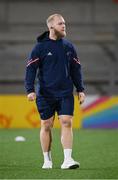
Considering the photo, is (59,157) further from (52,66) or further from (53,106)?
(52,66)

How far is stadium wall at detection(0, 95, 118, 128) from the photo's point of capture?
721 inches

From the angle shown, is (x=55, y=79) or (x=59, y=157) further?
(x=59, y=157)

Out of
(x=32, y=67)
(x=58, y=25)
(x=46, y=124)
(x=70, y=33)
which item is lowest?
(x=70, y=33)

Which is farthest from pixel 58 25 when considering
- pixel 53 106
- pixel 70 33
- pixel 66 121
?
pixel 70 33

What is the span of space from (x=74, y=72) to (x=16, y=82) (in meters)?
16.7

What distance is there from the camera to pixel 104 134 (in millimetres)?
15633

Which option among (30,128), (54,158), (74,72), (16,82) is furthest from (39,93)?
(16,82)

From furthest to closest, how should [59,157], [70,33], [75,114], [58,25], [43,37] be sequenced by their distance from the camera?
[70,33]
[75,114]
[59,157]
[43,37]
[58,25]

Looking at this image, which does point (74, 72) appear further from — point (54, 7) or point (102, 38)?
point (54, 7)

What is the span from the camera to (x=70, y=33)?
26.6 m

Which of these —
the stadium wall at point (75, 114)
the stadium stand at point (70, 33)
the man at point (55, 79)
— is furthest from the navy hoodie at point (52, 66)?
the stadium stand at point (70, 33)

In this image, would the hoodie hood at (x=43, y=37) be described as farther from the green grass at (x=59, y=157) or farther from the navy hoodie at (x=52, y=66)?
the green grass at (x=59, y=157)

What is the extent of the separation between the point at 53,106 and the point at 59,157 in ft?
6.11

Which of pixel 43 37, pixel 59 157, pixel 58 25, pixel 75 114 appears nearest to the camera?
pixel 58 25
